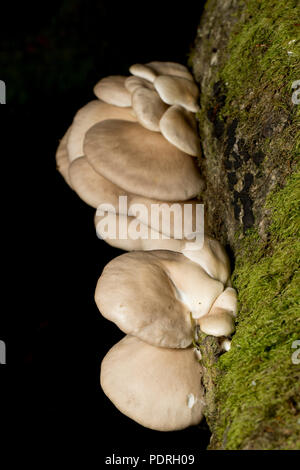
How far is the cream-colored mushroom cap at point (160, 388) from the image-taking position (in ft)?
6.24

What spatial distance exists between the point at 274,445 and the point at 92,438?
1609 mm

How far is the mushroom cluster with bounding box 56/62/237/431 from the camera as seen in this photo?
6.04 feet

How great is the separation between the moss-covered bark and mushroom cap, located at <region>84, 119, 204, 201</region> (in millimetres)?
200

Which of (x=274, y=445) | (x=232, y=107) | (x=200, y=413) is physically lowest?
(x=200, y=413)

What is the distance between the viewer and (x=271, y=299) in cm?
172

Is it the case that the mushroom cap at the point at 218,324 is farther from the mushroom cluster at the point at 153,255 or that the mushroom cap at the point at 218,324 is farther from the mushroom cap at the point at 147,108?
the mushroom cap at the point at 147,108

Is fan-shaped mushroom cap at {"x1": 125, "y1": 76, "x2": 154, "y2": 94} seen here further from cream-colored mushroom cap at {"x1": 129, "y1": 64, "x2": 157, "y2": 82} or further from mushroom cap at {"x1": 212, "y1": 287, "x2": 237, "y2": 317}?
mushroom cap at {"x1": 212, "y1": 287, "x2": 237, "y2": 317}

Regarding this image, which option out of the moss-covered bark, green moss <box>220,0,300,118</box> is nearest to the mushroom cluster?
the moss-covered bark

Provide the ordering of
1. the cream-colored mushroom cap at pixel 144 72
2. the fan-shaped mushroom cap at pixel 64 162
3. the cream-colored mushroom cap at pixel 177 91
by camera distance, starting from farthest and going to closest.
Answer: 1. the fan-shaped mushroom cap at pixel 64 162
2. the cream-colored mushroom cap at pixel 144 72
3. the cream-colored mushroom cap at pixel 177 91

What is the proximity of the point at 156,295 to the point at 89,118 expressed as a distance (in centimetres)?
159

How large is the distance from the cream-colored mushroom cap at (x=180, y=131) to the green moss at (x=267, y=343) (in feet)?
2.48

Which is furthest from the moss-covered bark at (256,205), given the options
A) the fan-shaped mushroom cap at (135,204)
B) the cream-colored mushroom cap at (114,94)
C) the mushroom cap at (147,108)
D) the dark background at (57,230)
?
the dark background at (57,230)

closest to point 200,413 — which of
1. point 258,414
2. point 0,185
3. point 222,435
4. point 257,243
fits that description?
point 222,435

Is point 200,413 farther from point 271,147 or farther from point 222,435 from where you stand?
point 271,147
